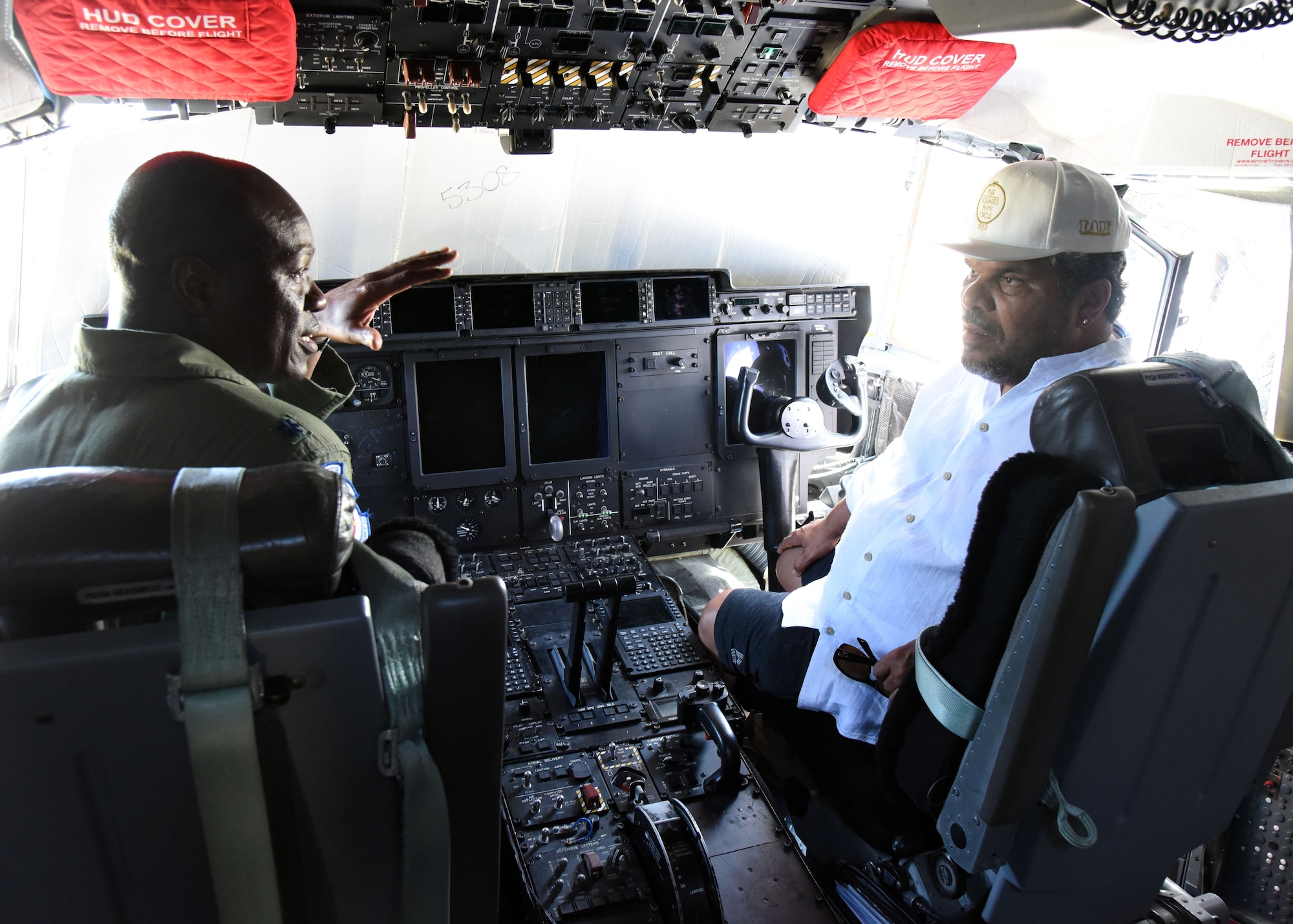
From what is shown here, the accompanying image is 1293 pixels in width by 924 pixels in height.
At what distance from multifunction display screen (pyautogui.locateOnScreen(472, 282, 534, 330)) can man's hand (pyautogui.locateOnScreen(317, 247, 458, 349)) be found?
1147mm

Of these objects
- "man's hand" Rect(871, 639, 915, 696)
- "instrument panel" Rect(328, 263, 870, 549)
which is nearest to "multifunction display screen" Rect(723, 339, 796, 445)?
"instrument panel" Rect(328, 263, 870, 549)

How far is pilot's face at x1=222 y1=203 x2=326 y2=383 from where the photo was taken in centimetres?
146

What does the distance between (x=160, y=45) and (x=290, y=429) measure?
0.97 m

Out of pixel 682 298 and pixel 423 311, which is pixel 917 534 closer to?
pixel 682 298

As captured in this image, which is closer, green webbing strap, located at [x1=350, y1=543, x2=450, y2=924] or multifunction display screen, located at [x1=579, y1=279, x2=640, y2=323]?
green webbing strap, located at [x1=350, y1=543, x2=450, y2=924]

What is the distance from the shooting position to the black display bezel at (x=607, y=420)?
3.41 m

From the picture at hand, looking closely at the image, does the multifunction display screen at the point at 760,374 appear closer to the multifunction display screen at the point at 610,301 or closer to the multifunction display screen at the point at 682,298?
the multifunction display screen at the point at 682,298

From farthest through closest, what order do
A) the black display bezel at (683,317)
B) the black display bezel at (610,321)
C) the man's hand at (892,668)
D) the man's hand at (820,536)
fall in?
the black display bezel at (683,317)
the black display bezel at (610,321)
the man's hand at (820,536)
the man's hand at (892,668)

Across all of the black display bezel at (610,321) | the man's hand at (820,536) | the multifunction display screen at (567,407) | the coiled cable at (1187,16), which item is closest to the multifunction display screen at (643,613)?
the man's hand at (820,536)

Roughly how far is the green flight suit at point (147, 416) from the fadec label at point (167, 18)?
71 centimetres

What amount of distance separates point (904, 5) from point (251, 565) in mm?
2100

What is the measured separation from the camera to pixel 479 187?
131 inches

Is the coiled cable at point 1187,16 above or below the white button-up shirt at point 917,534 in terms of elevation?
above

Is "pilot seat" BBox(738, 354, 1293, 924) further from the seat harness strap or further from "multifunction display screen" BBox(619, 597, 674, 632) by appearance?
"multifunction display screen" BBox(619, 597, 674, 632)
